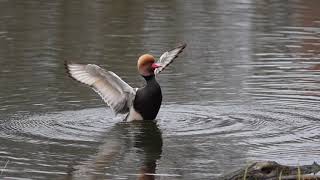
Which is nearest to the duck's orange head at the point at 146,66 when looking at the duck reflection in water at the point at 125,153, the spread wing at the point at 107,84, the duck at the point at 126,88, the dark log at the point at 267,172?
the duck at the point at 126,88

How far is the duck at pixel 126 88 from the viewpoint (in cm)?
1224

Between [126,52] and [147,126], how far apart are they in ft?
19.9

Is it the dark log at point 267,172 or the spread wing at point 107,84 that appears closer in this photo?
the dark log at point 267,172

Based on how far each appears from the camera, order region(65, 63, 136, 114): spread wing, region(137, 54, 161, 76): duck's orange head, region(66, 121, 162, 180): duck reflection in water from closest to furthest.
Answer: region(66, 121, 162, 180): duck reflection in water → region(65, 63, 136, 114): spread wing → region(137, 54, 161, 76): duck's orange head

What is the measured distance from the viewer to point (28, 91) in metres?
14.2

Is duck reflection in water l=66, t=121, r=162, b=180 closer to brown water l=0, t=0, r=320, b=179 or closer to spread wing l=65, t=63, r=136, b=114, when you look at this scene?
brown water l=0, t=0, r=320, b=179

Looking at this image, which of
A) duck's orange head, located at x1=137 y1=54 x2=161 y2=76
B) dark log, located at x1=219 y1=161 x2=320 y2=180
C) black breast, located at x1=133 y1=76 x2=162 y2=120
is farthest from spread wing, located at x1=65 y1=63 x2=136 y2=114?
dark log, located at x1=219 y1=161 x2=320 y2=180

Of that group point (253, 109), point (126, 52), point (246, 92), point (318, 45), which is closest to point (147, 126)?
point (253, 109)

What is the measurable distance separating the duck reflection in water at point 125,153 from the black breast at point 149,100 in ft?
0.44

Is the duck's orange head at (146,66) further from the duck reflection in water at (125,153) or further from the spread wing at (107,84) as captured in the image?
the duck reflection in water at (125,153)

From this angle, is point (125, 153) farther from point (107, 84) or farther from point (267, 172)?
point (267, 172)

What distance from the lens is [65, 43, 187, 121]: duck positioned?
12.2m

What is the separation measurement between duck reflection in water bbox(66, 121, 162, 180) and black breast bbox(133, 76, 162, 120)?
13 centimetres

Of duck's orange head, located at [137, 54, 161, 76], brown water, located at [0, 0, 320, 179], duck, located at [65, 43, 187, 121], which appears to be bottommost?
brown water, located at [0, 0, 320, 179]
